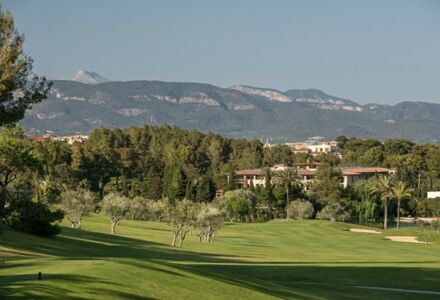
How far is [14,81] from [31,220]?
2029 centimetres

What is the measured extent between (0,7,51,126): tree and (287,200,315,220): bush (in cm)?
9558

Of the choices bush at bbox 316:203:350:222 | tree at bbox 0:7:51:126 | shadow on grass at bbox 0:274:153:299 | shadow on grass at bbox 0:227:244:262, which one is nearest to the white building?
bush at bbox 316:203:350:222

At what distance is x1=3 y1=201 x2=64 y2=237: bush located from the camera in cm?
5450

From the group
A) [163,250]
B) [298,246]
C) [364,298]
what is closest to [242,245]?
[298,246]

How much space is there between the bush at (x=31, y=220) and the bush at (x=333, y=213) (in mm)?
83803

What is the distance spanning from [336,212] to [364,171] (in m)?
46.6

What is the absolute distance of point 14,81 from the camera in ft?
120

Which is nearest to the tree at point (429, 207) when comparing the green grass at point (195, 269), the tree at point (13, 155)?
→ the green grass at point (195, 269)

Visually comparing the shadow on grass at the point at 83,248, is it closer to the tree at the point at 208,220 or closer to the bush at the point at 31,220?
the bush at the point at 31,220

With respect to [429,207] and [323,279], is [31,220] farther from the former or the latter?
[429,207]

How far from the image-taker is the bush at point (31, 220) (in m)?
54.5

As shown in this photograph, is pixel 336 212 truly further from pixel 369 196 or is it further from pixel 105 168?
pixel 105 168

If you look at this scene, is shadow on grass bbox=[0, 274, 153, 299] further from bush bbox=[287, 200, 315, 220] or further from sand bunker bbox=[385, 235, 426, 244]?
bush bbox=[287, 200, 315, 220]

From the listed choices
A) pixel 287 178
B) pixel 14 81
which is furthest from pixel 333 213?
pixel 14 81
